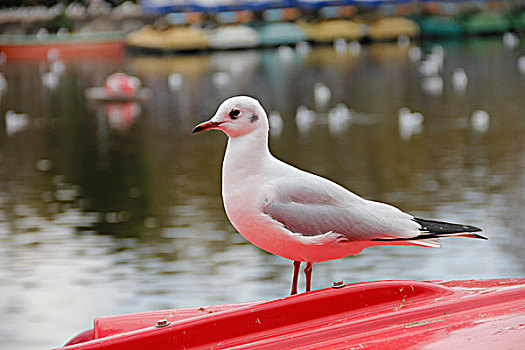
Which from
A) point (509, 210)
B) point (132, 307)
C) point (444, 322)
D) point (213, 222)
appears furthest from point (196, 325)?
point (509, 210)

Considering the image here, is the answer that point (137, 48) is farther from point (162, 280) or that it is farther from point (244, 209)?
point (244, 209)

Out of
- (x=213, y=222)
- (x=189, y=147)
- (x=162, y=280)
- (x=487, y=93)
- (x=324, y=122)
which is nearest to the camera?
(x=162, y=280)

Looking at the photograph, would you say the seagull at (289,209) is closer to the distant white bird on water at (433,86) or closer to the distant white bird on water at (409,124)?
the distant white bird on water at (409,124)

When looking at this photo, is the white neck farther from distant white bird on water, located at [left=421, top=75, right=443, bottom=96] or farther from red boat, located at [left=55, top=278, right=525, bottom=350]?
distant white bird on water, located at [left=421, top=75, right=443, bottom=96]

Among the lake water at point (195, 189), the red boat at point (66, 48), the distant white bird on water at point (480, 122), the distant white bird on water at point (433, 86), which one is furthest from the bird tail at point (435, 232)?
the red boat at point (66, 48)

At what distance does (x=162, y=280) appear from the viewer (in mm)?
6359

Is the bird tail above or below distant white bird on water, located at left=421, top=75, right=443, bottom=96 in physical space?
above

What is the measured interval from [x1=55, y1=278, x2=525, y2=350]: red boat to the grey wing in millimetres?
376

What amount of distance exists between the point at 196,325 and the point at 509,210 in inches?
225

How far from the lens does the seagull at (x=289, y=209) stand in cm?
311

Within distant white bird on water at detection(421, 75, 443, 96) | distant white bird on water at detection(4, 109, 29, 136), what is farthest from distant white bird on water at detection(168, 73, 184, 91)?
distant white bird on water at detection(421, 75, 443, 96)

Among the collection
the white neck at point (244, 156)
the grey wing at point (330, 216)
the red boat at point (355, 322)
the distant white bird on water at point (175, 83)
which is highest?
the white neck at point (244, 156)

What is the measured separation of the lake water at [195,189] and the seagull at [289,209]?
262 centimetres

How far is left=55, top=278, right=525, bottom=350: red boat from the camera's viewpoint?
6.77 feet
